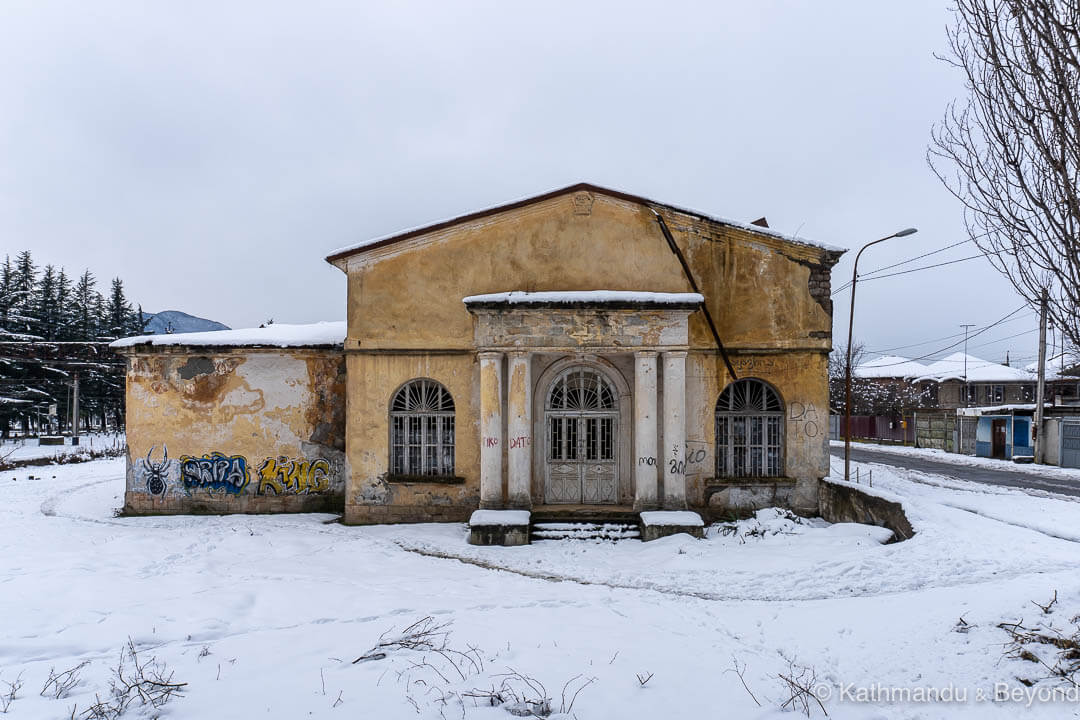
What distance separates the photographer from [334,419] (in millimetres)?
12750

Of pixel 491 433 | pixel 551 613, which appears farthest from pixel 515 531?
Answer: pixel 551 613

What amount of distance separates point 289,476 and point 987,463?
26.2m

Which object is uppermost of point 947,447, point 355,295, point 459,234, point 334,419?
point 459,234

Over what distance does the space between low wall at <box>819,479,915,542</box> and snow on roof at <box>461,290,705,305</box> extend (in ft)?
13.8

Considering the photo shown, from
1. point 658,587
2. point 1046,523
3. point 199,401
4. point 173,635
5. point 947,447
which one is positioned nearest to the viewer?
point 173,635

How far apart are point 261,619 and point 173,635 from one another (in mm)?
822

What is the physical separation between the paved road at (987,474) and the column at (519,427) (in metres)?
15.0

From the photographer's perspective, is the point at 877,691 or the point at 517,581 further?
the point at 517,581

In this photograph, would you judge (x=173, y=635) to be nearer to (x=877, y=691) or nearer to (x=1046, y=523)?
(x=877, y=691)

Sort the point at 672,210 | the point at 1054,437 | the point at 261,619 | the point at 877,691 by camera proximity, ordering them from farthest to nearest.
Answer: the point at 1054,437 < the point at 672,210 < the point at 261,619 < the point at 877,691

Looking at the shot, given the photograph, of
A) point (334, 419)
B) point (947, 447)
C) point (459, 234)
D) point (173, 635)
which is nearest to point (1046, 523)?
point (459, 234)

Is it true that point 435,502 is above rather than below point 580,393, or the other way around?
below

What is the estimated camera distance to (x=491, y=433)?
430 inches

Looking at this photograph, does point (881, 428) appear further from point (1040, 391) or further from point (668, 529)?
point (668, 529)
